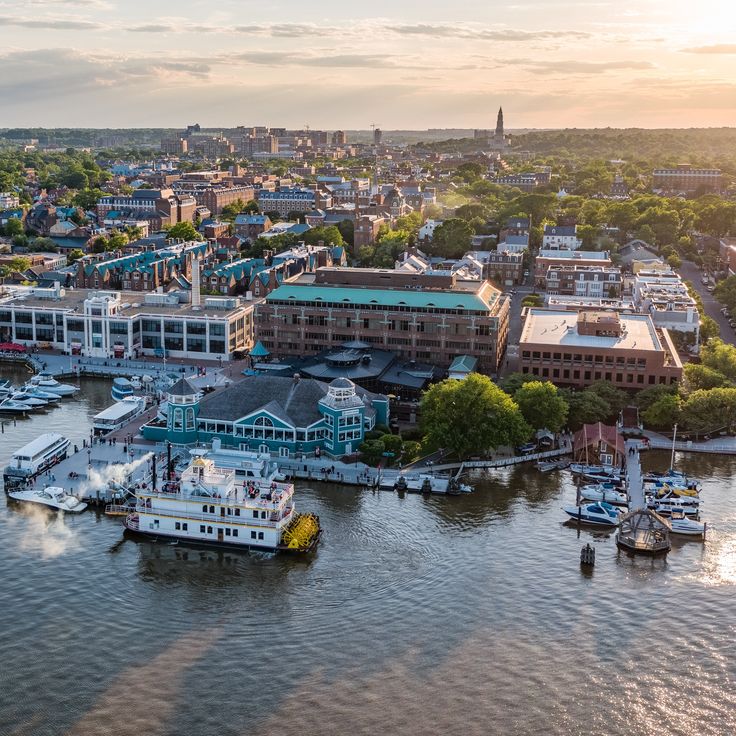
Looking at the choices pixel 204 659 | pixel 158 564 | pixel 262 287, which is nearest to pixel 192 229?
pixel 262 287

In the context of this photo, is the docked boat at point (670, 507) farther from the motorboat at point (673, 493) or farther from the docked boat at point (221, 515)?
the docked boat at point (221, 515)

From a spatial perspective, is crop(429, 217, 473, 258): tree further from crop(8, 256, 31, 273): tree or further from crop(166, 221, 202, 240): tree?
crop(8, 256, 31, 273): tree

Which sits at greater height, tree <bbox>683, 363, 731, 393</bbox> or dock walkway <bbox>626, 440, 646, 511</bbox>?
tree <bbox>683, 363, 731, 393</bbox>

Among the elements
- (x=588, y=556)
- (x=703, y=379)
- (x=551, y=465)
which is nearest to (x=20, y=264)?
(x=551, y=465)

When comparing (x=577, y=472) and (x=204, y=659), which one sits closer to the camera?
(x=204, y=659)

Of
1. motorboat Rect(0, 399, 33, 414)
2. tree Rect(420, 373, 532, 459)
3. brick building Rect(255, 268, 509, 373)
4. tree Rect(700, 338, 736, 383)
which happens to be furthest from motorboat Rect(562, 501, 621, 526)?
motorboat Rect(0, 399, 33, 414)

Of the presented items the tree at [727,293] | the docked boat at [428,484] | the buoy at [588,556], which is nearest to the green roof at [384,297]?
the docked boat at [428,484]

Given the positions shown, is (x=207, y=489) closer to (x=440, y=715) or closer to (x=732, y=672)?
(x=440, y=715)
